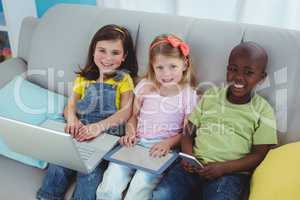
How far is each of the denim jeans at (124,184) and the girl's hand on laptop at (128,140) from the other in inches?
4.0

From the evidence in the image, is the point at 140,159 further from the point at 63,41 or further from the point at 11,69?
the point at 11,69

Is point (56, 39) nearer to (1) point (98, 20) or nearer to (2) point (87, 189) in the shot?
(1) point (98, 20)

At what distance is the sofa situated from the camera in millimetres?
1334

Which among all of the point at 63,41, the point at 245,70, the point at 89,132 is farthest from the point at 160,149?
the point at 63,41

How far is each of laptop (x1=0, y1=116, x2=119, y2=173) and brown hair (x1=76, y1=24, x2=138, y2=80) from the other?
31 centimetres

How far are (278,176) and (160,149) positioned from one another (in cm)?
44

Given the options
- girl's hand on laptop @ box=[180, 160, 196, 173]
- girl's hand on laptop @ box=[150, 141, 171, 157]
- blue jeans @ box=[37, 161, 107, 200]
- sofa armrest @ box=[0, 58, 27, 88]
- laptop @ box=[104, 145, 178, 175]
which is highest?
sofa armrest @ box=[0, 58, 27, 88]

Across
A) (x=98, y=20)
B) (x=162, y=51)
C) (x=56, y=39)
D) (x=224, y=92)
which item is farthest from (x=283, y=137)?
(x=56, y=39)

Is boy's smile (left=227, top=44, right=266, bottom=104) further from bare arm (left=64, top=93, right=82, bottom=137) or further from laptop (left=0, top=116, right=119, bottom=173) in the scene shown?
bare arm (left=64, top=93, right=82, bottom=137)

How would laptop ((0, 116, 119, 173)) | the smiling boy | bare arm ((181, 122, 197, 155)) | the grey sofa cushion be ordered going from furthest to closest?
the grey sofa cushion, bare arm ((181, 122, 197, 155)), the smiling boy, laptop ((0, 116, 119, 173))

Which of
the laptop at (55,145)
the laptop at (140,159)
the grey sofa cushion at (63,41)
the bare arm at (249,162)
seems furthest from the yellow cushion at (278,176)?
the grey sofa cushion at (63,41)

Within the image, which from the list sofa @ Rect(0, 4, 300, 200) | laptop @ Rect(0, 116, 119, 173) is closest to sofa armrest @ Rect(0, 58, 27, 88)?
sofa @ Rect(0, 4, 300, 200)

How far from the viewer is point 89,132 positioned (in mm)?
1486

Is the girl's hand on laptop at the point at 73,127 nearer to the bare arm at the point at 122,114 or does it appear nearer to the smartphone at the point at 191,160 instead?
the bare arm at the point at 122,114
